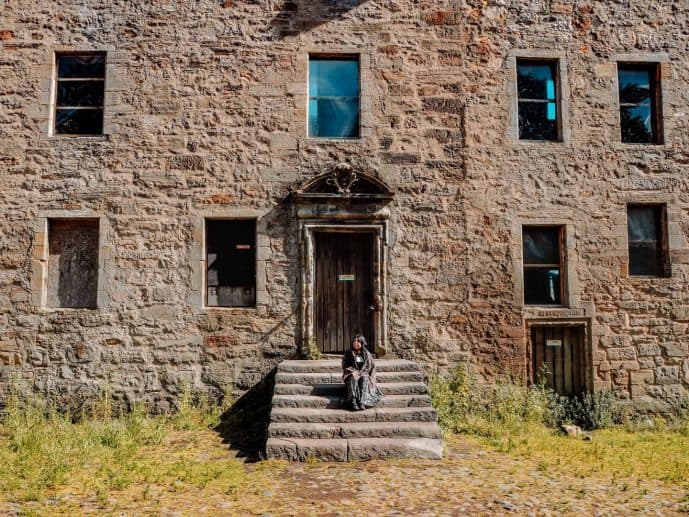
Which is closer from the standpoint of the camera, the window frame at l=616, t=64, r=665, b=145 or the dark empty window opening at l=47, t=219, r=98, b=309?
the dark empty window opening at l=47, t=219, r=98, b=309

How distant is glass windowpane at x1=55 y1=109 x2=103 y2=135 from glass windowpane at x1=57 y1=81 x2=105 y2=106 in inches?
5.9

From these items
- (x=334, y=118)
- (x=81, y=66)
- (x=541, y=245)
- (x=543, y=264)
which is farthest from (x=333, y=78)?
(x=543, y=264)

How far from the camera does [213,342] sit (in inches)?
350

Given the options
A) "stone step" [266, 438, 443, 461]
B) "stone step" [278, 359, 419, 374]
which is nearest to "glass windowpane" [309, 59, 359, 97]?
"stone step" [278, 359, 419, 374]

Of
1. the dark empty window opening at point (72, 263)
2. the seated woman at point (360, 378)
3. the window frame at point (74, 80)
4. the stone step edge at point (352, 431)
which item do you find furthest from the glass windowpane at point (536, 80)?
the dark empty window opening at point (72, 263)

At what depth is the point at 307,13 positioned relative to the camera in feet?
31.0

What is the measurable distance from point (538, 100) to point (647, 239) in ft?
10.3

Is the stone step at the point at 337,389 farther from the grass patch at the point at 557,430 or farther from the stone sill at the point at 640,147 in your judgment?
the stone sill at the point at 640,147

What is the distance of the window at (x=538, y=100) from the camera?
31.5 feet

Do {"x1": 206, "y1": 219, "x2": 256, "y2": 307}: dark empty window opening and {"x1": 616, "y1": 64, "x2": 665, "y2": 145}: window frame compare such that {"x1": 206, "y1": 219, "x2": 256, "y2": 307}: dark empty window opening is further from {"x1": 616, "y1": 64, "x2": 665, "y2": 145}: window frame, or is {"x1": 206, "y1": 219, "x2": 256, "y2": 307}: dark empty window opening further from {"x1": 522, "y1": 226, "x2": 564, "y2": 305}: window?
{"x1": 616, "y1": 64, "x2": 665, "y2": 145}: window frame

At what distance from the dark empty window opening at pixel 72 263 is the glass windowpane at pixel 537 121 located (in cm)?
763

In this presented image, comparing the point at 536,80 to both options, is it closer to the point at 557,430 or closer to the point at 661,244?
the point at 661,244

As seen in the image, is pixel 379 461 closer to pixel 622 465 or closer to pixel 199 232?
pixel 622 465

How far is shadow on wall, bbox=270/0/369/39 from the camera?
938cm
